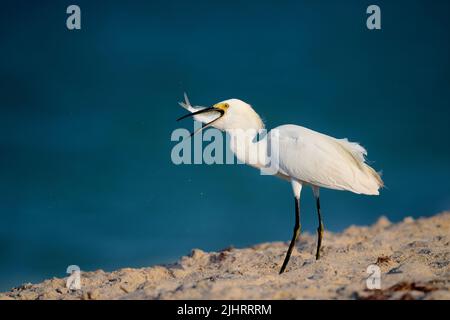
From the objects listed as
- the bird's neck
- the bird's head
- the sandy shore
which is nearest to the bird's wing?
the bird's neck

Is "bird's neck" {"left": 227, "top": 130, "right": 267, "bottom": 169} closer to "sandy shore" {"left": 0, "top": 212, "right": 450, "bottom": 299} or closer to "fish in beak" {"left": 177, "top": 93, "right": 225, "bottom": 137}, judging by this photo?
"fish in beak" {"left": 177, "top": 93, "right": 225, "bottom": 137}

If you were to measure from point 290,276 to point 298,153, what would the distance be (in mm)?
1839

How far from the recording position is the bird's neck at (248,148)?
876 centimetres

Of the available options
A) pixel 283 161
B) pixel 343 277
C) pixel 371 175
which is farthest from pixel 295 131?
pixel 343 277

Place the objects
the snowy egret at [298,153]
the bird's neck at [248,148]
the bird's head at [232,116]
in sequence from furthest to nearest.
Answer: the bird's head at [232,116] < the bird's neck at [248,148] < the snowy egret at [298,153]

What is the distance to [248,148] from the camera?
28.8 feet

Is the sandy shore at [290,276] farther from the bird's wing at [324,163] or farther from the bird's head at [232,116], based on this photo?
the bird's head at [232,116]

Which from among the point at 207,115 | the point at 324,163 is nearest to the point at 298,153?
the point at 324,163

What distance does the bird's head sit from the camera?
894 cm

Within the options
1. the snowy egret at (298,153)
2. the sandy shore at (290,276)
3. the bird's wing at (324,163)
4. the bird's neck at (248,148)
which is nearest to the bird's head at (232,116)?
the snowy egret at (298,153)

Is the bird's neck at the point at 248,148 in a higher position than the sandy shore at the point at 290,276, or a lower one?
higher

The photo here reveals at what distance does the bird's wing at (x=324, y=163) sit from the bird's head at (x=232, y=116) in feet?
1.63
